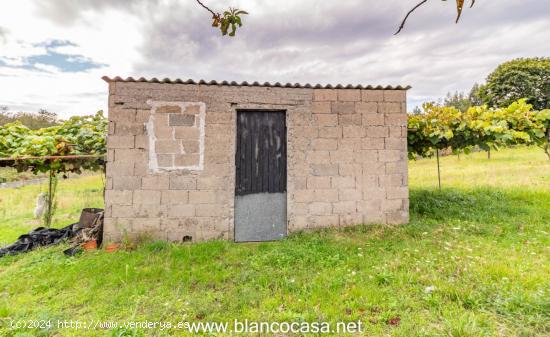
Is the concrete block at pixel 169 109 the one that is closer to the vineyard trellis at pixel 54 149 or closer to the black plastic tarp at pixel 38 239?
the vineyard trellis at pixel 54 149

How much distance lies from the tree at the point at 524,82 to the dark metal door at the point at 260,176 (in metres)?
25.0

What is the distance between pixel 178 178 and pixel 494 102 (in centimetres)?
2783

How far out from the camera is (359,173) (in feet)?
18.5

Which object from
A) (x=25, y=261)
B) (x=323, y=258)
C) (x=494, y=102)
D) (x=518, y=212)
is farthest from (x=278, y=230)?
(x=494, y=102)

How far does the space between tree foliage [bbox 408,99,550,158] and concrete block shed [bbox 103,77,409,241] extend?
109 centimetres

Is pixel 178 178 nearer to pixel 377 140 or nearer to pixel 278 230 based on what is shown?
pixel 278 230

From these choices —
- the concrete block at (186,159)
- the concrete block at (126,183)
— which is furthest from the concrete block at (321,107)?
the concrete block at (126,183)

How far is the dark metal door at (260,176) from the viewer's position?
211 inches

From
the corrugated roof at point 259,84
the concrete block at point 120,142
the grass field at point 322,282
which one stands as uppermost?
the corrugated roof at point 259,84

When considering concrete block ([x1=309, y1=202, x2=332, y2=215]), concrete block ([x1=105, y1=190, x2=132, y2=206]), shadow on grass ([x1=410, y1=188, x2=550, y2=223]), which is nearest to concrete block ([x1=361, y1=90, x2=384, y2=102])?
concrete block ([x1=309, y1=202, x2=332, y2=215])

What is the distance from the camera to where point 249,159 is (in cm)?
539

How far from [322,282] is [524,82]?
28.1 metres

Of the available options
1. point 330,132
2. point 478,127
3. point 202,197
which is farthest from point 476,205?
point 202,197

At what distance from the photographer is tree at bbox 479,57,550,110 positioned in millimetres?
22219
